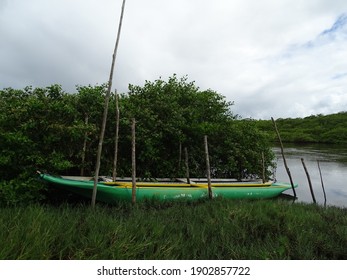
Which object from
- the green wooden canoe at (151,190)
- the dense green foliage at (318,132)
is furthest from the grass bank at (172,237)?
the dense green foliage at (318,132)

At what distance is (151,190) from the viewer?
9359 millimetres

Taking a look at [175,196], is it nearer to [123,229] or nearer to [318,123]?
[123,229]

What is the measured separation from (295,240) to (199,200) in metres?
4.81

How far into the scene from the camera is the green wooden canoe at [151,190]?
8688mm

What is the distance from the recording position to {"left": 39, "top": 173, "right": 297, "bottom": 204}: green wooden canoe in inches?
342

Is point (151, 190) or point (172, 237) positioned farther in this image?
point (151, 190)

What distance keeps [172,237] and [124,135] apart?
23.4ft

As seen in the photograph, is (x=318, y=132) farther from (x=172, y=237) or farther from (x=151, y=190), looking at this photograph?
(x=172, y=237)

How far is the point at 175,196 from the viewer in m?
9.65

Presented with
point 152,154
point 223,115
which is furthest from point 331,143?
point 152,154

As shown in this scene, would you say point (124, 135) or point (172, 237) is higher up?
point (124, 135)

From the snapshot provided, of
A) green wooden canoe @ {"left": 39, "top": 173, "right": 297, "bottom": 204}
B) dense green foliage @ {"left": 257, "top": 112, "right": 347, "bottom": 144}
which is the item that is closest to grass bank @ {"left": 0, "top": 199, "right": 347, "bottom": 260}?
green wooden canoe @ {"left": 39, "top": 173, "right": 297, "bottom": 204}

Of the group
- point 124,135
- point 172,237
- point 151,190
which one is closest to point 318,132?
point 124,135

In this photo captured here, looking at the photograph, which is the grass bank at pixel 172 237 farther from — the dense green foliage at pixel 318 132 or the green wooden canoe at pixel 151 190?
the dense green foliage at pixel 318 132
